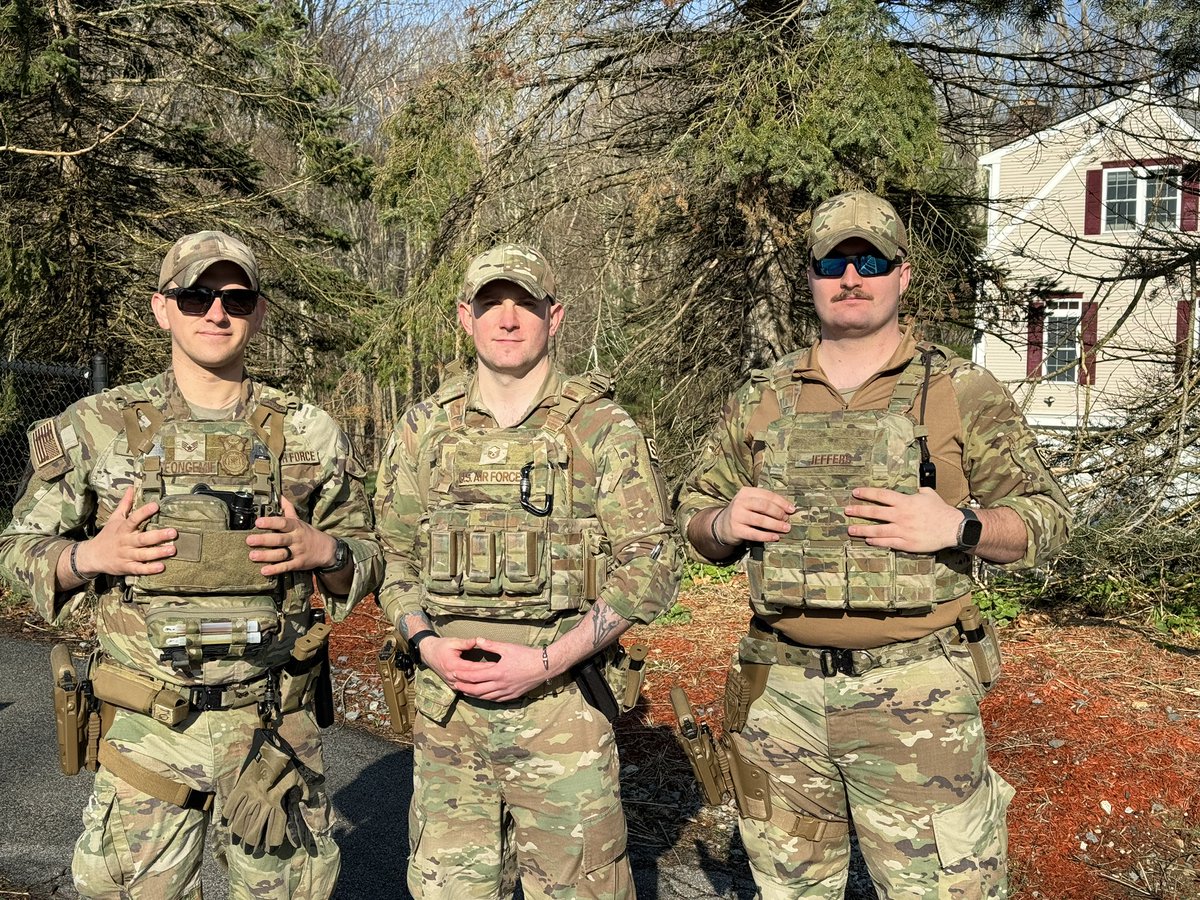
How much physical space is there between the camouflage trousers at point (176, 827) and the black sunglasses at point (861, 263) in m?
1.98

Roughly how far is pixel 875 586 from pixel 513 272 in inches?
49.5

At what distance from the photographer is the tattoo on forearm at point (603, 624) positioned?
2664mm

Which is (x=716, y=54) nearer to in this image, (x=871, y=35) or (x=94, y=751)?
(x=871, y=35)

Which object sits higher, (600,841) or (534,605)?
(534,605)

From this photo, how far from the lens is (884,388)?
2.75 meters

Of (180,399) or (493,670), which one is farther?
(180,399)

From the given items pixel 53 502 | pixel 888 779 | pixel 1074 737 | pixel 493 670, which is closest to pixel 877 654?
pixel 888 779

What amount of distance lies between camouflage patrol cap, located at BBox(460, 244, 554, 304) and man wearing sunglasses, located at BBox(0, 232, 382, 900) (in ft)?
2.14

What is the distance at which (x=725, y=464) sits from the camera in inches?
119

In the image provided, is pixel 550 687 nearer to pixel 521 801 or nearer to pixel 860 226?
pixel 521 801

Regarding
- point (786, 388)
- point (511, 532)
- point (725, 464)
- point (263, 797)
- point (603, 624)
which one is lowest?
point (263, 797)

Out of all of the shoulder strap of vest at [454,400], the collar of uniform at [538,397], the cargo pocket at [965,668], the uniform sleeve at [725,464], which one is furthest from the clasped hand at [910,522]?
the shoulder strap of vest at [454,400]

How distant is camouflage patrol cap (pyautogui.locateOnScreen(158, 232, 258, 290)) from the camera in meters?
2.75

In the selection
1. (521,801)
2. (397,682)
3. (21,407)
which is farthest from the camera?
(21,407)
